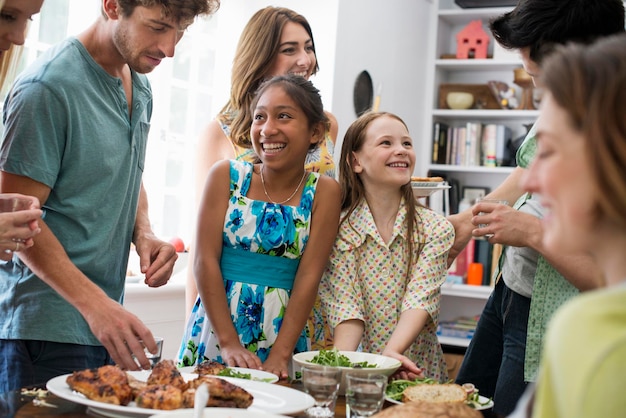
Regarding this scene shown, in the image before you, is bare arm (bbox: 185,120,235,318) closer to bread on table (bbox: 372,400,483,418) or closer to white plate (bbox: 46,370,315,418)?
white plate (bbox: 46,370,315,418)

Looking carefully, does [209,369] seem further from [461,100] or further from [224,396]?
[461,100]

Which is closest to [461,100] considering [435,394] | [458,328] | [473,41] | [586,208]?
[473,41]

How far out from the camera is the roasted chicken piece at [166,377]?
50.3 inches

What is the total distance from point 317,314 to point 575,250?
1.57m

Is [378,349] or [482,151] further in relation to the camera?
[482,151]

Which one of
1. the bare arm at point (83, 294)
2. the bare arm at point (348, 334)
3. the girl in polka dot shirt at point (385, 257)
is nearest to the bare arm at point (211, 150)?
the girl in polka dot shirt at point (385, 257)

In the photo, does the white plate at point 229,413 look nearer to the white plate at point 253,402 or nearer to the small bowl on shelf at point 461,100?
the white plate at point 253,402

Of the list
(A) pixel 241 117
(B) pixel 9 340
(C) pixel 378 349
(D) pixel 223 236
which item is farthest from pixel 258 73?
(B) pixel 9 340

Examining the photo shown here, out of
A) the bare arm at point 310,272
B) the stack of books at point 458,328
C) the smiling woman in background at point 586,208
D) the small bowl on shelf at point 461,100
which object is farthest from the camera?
the small bowl on shelf at point 461,100

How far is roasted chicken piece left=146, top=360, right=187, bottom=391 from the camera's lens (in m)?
1.28

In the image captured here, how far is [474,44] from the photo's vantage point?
5637 mm

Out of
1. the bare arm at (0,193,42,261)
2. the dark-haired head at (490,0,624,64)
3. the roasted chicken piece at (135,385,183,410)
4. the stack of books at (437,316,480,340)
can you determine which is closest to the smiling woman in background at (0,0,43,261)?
the bare arm at (0,193,42,261)

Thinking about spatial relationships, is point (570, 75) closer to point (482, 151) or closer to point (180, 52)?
point (180, 52)

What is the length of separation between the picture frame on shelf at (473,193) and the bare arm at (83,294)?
4.31 metres
